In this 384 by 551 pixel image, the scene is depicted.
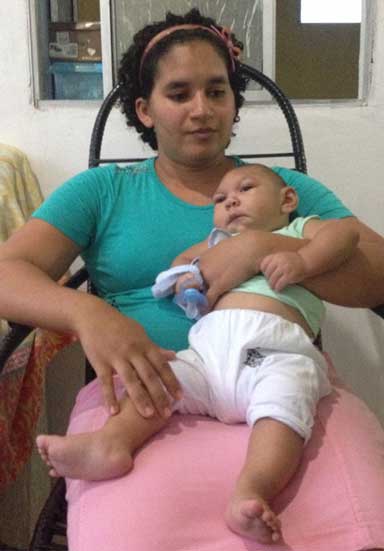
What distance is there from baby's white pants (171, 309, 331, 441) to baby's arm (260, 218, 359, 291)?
0.21 ft

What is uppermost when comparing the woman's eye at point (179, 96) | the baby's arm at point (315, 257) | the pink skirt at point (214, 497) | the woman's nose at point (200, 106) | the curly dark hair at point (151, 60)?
the curly dark hair at point (151, 60)

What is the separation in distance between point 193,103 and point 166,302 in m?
0.38

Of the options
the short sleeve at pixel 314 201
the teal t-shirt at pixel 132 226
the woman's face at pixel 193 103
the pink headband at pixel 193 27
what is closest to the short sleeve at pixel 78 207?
the teal t-shirt at pixel 132 226

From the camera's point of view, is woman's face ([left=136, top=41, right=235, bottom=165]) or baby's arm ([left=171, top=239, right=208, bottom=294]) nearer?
baby's arm ([left=171, top=239, right=208, bottom=294])

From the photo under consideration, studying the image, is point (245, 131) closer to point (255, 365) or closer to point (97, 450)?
point (255, 365)

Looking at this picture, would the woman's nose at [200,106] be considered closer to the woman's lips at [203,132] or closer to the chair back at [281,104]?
the woman's lips at [203,132]

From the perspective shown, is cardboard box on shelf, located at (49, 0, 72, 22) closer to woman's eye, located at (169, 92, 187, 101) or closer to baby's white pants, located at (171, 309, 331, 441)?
woman's eye, located at (169, 92, 187, 101)

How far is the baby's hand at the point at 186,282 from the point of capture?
1015 millimetres

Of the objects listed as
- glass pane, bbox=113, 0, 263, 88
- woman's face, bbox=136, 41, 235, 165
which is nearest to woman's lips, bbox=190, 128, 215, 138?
woman's face, bbox=136, 41, 235, 165

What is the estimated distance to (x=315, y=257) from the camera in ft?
3.14

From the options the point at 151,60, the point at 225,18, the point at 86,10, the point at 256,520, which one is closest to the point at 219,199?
the point at 151,60

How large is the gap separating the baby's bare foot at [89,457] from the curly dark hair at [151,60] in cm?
73

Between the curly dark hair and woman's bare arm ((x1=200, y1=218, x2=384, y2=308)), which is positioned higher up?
the curly dark hair

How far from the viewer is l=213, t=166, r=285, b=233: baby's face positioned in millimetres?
1075
